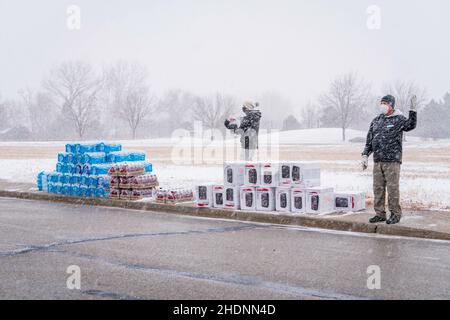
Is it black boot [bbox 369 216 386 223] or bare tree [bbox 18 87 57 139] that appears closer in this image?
black boot [bbox 369 216 386 223]

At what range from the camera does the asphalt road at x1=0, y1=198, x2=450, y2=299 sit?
7.05 meters

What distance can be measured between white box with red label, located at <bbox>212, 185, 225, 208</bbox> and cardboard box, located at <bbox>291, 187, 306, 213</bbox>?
170 cm

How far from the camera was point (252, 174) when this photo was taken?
43.9 ft

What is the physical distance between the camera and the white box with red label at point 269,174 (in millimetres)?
13086

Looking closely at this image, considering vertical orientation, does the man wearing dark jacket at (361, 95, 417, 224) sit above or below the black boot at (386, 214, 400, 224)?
above

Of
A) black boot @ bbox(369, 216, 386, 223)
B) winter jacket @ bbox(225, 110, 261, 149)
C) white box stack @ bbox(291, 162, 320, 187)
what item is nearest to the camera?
black boot @ bbox(369, 216, 386, 223)

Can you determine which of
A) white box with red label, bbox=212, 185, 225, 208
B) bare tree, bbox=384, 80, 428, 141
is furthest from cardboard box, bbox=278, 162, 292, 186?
bare tree, bbox=384, 80, 428, 141

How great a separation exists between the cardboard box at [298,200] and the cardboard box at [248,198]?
88cm

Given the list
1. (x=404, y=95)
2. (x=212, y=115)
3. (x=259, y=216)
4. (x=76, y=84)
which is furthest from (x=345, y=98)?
(x=259, y=216)

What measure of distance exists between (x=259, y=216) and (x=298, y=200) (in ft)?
2.74

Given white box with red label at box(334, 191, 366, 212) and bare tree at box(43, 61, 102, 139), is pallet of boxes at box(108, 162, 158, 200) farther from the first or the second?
bare tree at box(43, 61, 102, 139)

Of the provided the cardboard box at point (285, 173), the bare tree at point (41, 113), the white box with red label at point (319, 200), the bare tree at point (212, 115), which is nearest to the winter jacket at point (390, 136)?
the white box with red label at point (319, 200)

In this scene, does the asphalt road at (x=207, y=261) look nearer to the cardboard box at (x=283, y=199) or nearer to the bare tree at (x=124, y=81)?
the cardboard box at (x=283, y=199)
